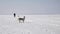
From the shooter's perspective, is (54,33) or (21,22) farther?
(21,22)

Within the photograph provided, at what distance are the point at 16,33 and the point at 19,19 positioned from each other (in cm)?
89

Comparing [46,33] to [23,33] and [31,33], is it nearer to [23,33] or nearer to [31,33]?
[31,33]

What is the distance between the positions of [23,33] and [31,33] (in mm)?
147

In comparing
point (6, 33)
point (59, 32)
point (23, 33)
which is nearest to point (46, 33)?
point (59, 32)

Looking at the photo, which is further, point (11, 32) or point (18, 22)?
point (18, 22)

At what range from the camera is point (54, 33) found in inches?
76.2

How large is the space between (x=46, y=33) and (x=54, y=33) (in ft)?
0.48

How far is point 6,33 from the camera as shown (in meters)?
1.91

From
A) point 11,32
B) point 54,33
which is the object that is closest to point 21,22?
point 11,32

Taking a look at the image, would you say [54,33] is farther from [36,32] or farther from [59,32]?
[36,32]

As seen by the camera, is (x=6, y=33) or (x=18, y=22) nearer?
(x=6, y=33)

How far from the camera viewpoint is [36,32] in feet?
6.47

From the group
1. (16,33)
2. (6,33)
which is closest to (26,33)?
(16,33)

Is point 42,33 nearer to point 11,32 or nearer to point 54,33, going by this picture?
point 54,33
